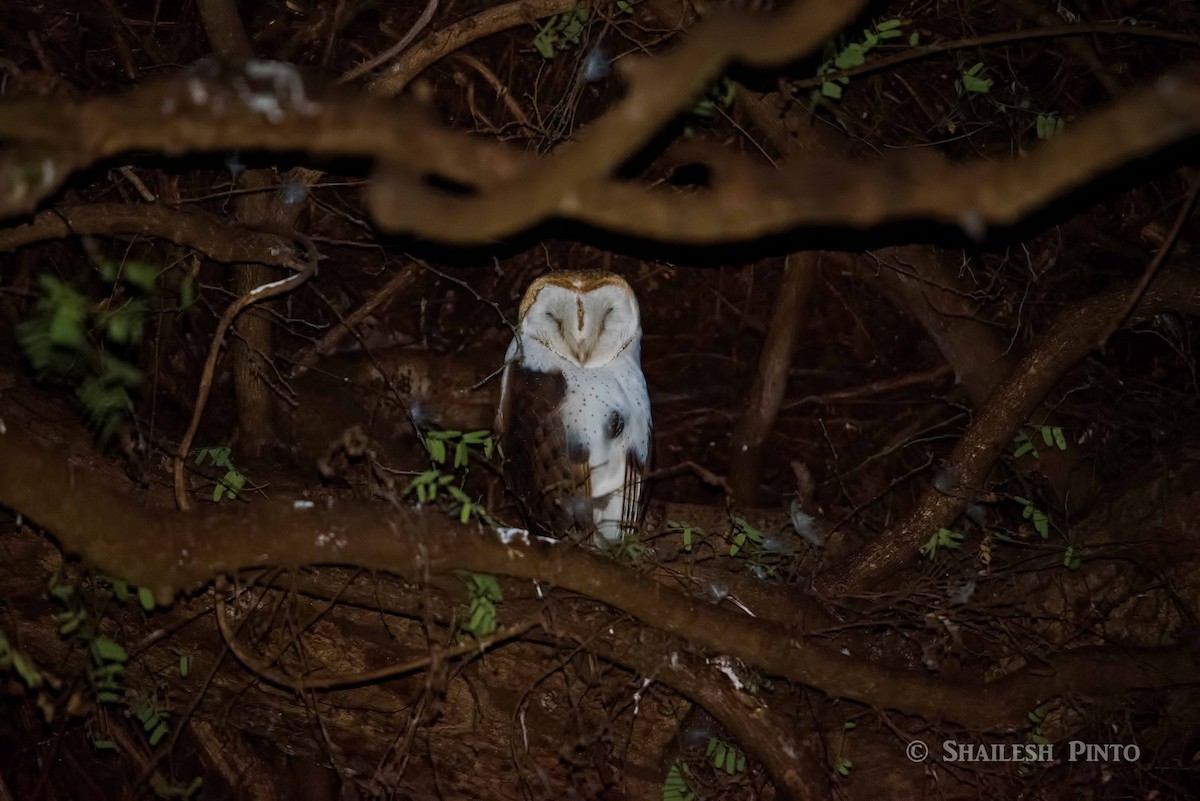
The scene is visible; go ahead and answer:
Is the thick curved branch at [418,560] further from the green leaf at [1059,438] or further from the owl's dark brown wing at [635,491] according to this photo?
the owl's dark brown wing at [635,491]

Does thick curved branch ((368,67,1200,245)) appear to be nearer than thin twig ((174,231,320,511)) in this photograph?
Yes

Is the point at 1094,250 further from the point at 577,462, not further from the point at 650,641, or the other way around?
the point at 650,641

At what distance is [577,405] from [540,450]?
7.7 inches

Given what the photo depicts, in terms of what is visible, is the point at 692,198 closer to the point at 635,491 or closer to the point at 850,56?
the point at 850,56

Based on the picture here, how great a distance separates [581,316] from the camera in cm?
364

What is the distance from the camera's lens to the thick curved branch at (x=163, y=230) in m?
2.58

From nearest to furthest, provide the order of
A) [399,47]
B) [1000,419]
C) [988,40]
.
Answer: [988,40] < [1000,419] < [399,47]

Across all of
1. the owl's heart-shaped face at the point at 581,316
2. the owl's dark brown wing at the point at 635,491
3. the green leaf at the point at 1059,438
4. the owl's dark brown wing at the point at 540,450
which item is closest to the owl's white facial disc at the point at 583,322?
the owl's heart-shaped face at the point at 581,316

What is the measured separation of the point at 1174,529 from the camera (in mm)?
2789

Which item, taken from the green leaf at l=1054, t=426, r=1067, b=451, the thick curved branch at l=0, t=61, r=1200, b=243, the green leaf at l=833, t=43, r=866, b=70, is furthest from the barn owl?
the thick curved branch at l=0, t=61, r=1200, b=243

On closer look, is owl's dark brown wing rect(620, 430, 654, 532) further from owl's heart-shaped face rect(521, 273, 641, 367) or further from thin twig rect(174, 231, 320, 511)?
thin twig rect(174, 231, 320, 511)

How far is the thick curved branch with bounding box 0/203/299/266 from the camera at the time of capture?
2582mm

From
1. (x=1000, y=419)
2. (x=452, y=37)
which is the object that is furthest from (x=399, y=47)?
(x=1000, y=419)

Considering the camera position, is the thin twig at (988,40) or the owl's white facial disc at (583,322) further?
the owl's white facial disc at (583,322)
